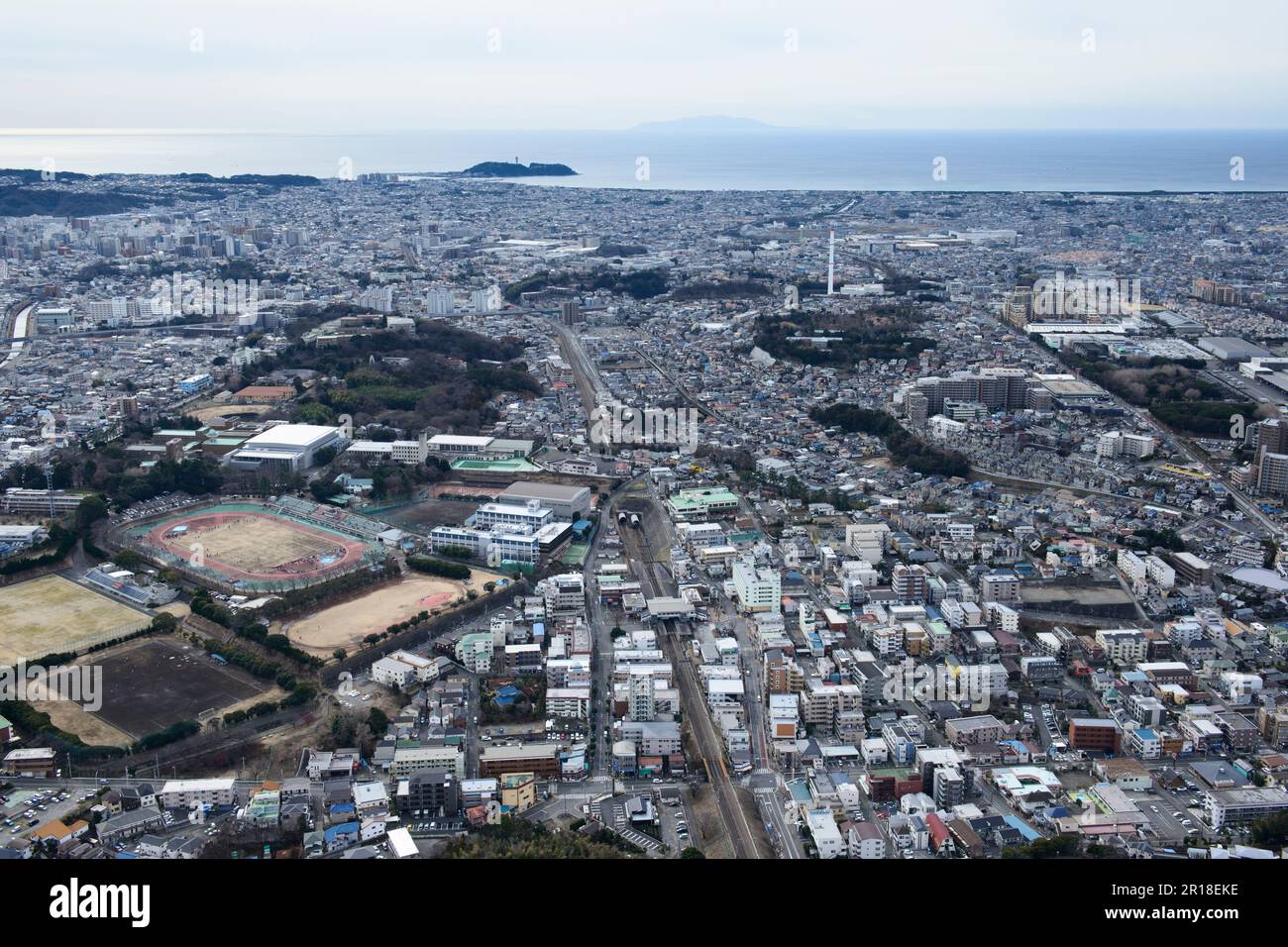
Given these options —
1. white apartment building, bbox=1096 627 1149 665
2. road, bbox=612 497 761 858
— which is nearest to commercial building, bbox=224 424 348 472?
road, bbox=612 497 761 858

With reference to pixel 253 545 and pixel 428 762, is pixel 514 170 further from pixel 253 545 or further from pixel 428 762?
pixel 428 762

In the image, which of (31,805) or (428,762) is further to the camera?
(428,762)

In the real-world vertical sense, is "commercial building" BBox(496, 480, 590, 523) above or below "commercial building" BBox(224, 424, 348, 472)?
below

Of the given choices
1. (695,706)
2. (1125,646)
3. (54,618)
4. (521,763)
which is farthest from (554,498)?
(1125,646)

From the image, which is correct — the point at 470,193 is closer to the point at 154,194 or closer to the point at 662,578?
the point at 154,194

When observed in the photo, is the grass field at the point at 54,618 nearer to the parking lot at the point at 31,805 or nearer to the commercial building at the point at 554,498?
the parking lot at the point at 31,805

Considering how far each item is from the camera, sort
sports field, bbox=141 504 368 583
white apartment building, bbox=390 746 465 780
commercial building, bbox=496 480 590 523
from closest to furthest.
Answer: white apartment building, bbox=390 746 465 780, sports field, bbox=141 504 368 583, commercial building, bbox=496 480 590 523

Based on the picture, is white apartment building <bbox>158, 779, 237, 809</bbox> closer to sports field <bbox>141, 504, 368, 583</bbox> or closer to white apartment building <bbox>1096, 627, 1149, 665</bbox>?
sports field <bbox>141, 504, 368, 583</bbox>
